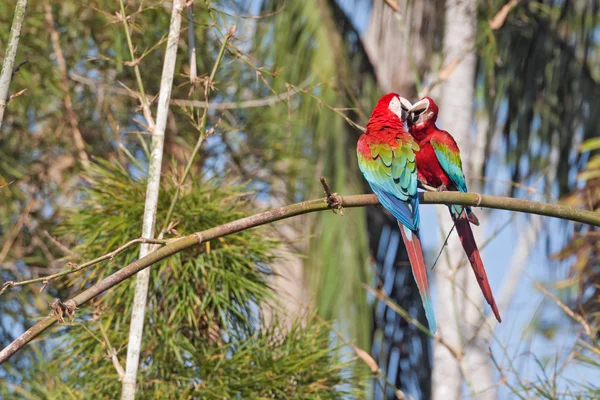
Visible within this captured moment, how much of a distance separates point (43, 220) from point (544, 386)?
1803 millimetres

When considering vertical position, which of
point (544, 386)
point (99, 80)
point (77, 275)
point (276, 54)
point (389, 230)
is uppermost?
point (276, 54)

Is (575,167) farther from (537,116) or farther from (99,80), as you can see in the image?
(99,80)

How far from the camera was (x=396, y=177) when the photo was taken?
5.70ft

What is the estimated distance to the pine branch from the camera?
1.13 m

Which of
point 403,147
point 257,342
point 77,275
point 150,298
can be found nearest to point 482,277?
point 403,147

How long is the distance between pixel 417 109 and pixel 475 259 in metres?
0.56

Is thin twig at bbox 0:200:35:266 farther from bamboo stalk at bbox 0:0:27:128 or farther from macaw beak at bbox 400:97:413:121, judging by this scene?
bamboo stalk at bbox 0:0:27:128

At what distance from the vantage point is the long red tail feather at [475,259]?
1.49 meters

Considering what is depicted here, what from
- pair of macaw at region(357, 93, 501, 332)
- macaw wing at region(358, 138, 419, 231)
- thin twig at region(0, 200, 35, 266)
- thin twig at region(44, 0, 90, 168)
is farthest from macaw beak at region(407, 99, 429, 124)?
thin twig at region(0, 200, 35, 266)

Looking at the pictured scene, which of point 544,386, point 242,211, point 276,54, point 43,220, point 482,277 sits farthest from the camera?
point 276,54

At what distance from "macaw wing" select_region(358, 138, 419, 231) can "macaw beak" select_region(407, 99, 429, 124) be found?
17 centimetres

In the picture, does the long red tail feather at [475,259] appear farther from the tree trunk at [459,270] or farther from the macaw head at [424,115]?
the tree trunk at [459,270]

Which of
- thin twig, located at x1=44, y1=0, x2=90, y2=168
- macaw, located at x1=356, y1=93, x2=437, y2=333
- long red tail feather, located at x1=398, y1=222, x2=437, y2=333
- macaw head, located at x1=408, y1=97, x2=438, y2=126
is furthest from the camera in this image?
thin twig, located at x1=44, y1=0, x2=90, y2=168

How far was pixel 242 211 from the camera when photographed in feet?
6.40
